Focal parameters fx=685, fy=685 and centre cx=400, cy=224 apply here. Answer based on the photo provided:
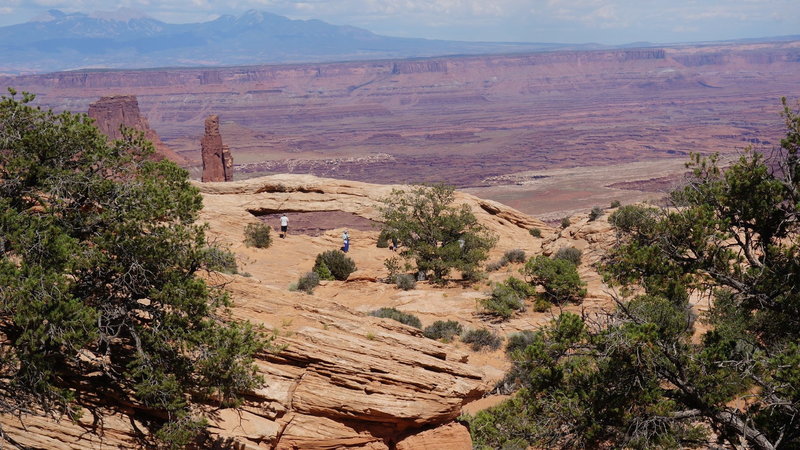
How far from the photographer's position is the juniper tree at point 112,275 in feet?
27.5

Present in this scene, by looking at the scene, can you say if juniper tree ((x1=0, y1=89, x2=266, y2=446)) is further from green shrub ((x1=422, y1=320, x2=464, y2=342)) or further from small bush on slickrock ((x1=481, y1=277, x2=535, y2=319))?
small bush on slickrock ((x1=481, y1=277, x2=535, y2=319))

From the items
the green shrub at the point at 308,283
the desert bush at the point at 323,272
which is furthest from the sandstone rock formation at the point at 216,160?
the green shrub at the point at 308,283

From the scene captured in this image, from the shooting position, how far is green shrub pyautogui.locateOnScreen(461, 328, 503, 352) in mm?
17766

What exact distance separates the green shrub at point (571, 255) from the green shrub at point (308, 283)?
946 cm

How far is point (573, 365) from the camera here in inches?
375

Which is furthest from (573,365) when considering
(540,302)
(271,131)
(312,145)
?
(271,131)

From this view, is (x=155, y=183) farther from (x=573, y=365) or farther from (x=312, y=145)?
(x=312, y=145)

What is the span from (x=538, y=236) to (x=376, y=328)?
1105 inches

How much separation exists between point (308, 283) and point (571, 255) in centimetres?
1051

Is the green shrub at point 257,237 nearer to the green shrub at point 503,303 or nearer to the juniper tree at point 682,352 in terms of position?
the green shrub at point 503,303

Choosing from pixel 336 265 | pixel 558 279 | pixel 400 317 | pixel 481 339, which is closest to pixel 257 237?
pixel 336 265

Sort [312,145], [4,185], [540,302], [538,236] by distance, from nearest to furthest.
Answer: [4,185] → [540,302] → [538,236] → [312,145]

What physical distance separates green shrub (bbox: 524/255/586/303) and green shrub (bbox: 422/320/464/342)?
11.0 ft

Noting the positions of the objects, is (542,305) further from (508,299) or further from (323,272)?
(323,272)
